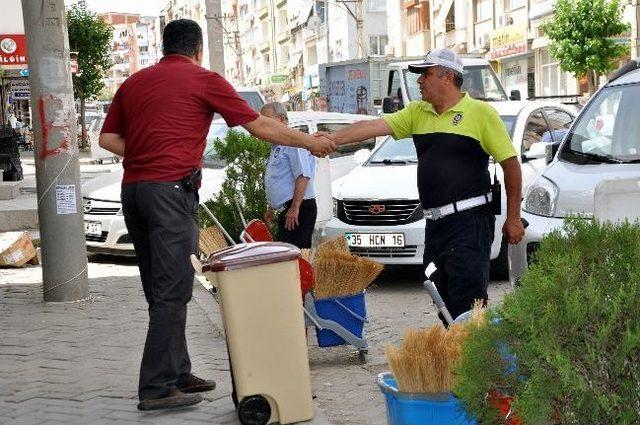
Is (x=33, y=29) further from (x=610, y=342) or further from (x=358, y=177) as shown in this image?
(x=610, y=342)

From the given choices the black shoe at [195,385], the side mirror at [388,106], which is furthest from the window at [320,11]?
the black shoe at [195,385]

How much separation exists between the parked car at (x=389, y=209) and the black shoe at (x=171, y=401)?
463 cm

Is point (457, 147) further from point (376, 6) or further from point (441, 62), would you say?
point (376, 6)

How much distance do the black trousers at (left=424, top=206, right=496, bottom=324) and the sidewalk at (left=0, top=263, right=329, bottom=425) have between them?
0.93 meters

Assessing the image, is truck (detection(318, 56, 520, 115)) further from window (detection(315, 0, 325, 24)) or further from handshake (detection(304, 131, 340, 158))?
window (detection(315, 0, 325, 24))

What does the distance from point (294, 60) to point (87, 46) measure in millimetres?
37220

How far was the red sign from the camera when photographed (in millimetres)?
26906

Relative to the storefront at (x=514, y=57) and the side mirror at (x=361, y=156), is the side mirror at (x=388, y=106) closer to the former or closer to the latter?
the side mirror at (x=361, y=156)

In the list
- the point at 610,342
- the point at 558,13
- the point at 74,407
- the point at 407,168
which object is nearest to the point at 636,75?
the point at 407,168

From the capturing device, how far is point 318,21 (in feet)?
278

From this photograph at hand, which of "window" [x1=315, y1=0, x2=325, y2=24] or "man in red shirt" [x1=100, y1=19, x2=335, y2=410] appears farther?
"window" [x1=315, y1=0, x2=325, y2=24]

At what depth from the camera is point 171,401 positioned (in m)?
5.78

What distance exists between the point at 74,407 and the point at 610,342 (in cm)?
387

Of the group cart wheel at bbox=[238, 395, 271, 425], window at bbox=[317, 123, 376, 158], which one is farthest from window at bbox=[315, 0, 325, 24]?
cart wheel at bbox=[238, 395, 271, 425]
